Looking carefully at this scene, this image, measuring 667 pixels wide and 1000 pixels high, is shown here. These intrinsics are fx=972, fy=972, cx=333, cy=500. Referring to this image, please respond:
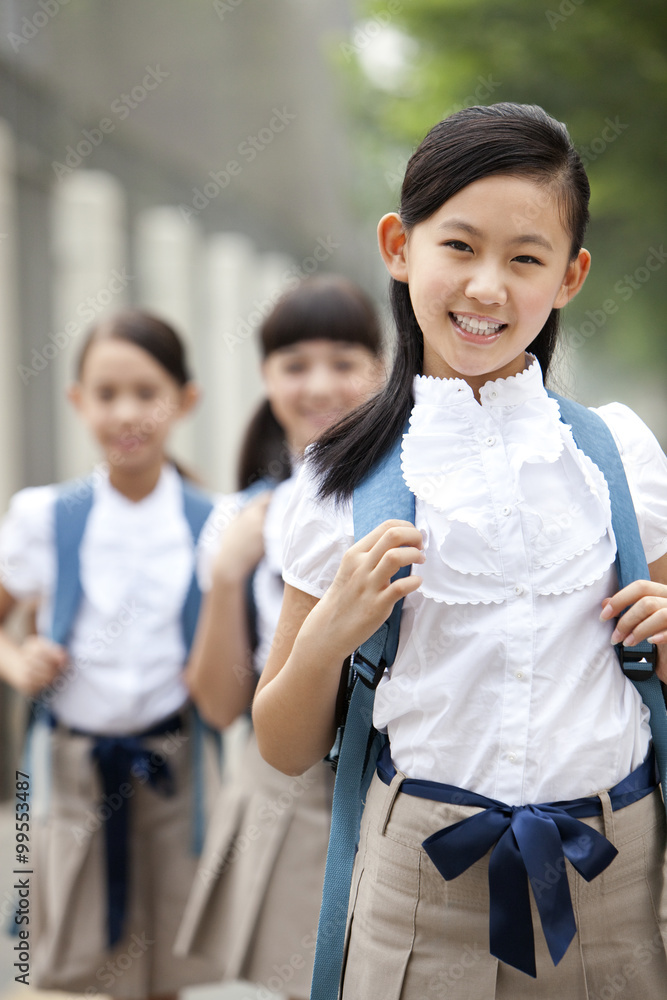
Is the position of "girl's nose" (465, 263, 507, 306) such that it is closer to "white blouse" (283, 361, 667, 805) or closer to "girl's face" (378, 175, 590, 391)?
"girl's face" (378, 175, 590, 391)

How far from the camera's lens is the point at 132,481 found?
3031 mm

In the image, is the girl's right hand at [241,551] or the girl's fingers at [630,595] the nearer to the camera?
the girl's fingers at [630,595]

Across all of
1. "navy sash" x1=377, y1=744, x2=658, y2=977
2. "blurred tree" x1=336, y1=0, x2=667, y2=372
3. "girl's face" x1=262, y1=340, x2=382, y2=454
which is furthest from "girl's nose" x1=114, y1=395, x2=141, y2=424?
"blurred tree" x1=336, y1=0, x2=667, y2=372

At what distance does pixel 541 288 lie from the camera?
1.36 metres

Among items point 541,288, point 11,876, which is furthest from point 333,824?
point 11,876

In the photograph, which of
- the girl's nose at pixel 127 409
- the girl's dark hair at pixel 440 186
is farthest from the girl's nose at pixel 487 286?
the girl's nose at pixel 127 409

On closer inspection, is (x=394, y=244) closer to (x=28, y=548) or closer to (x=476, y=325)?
(x=476, y=325)

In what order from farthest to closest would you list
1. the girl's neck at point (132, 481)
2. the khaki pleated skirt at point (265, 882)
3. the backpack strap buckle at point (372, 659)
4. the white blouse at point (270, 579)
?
1. the girl's neck at point (132, 481)
2. the white blouse at point (270, 579)
3. the khaki pleated skirt at point (265, 882)
4. the backpack strap buckle at point (372, 659)

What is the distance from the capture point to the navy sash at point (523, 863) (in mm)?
1308

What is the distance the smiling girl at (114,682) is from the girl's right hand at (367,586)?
1514mm

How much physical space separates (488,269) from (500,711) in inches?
24.2

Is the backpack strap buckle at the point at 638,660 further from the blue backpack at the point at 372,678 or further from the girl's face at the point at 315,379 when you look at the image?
the girl's face at the point at 315,379

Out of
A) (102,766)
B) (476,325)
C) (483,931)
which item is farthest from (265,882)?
(476,325)

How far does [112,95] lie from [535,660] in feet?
23.9
